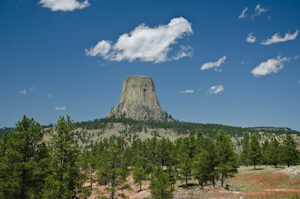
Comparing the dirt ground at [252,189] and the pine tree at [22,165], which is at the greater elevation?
the pine tree at [22,165]

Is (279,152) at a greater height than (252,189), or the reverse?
(279,152)

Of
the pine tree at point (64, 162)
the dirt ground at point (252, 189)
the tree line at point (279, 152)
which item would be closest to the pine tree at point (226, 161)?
the dirt ground at point (252, 189)

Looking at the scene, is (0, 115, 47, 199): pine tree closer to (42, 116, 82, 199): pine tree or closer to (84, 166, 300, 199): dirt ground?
(42, 116, 82, 199): pine tree

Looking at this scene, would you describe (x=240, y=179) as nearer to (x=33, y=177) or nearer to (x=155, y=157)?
(x=155, y=157)

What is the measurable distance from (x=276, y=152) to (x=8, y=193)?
74.1 metres

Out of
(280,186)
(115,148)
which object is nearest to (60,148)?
(115,148)

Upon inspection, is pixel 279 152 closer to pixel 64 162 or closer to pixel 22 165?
pixel 64 162

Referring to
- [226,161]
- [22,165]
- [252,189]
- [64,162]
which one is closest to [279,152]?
[252,189]

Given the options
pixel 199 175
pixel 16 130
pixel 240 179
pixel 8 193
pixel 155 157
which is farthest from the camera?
pixel 155 157

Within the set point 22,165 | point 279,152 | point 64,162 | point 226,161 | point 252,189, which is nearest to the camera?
point 22,165

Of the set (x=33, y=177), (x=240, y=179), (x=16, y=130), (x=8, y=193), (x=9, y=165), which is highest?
(x=16, y=130)

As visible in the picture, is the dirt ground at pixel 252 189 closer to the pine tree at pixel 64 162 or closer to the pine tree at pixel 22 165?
the pine tree at pixel 64 162

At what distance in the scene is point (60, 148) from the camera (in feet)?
71.9

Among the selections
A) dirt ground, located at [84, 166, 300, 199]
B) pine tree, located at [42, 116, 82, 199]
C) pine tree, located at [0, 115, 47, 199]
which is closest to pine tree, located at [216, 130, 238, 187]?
dirt ground, located at [84, 166, 300, 199]
